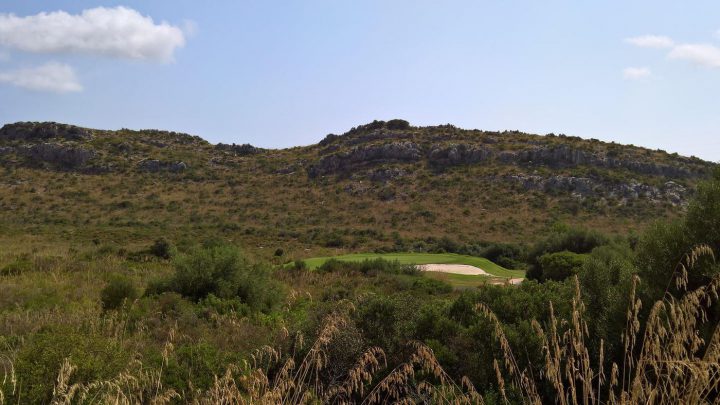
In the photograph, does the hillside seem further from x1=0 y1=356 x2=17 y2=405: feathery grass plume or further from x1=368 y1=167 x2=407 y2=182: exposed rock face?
x1=0 y1=356 x2=17 y2=405: feathery grass plume

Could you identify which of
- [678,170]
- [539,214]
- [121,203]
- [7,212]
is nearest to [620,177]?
[678,170]

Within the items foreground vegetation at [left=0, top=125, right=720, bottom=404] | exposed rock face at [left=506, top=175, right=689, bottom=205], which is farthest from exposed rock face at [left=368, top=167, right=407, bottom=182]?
foreground vegetation at [left=0, top=125, right=720, bottom=404]

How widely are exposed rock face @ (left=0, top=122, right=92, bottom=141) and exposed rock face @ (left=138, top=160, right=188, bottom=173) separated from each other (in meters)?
13.4

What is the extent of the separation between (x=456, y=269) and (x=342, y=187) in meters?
37.2

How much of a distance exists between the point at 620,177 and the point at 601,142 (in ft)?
41.3

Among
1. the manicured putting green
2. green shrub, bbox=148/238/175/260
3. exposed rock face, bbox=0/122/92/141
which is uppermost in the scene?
exposed rock face, bbox=0/122/92/141

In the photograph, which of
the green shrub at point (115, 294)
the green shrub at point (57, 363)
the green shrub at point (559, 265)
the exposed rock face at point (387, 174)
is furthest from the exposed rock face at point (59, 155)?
the green shrub at point (57, 363)

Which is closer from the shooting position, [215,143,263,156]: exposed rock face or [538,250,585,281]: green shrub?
[538,250,585,281]: green shrub

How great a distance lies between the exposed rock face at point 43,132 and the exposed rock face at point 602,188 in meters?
61.2

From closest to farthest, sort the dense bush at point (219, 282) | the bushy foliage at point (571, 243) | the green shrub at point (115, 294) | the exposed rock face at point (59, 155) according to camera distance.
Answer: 1. the green shrub at point (115, 294)
2. the dense bush at point (219, 282)
3. the bushy foliage at point (571, 243)
4. the exposed rock face at point (59, 155)

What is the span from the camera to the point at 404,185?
196 feet

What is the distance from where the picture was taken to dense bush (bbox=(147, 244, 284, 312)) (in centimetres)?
1210

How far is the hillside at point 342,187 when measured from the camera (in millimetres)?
45750

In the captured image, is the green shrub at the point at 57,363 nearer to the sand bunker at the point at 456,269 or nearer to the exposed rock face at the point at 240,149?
the sand bunker at the point at 456,269
